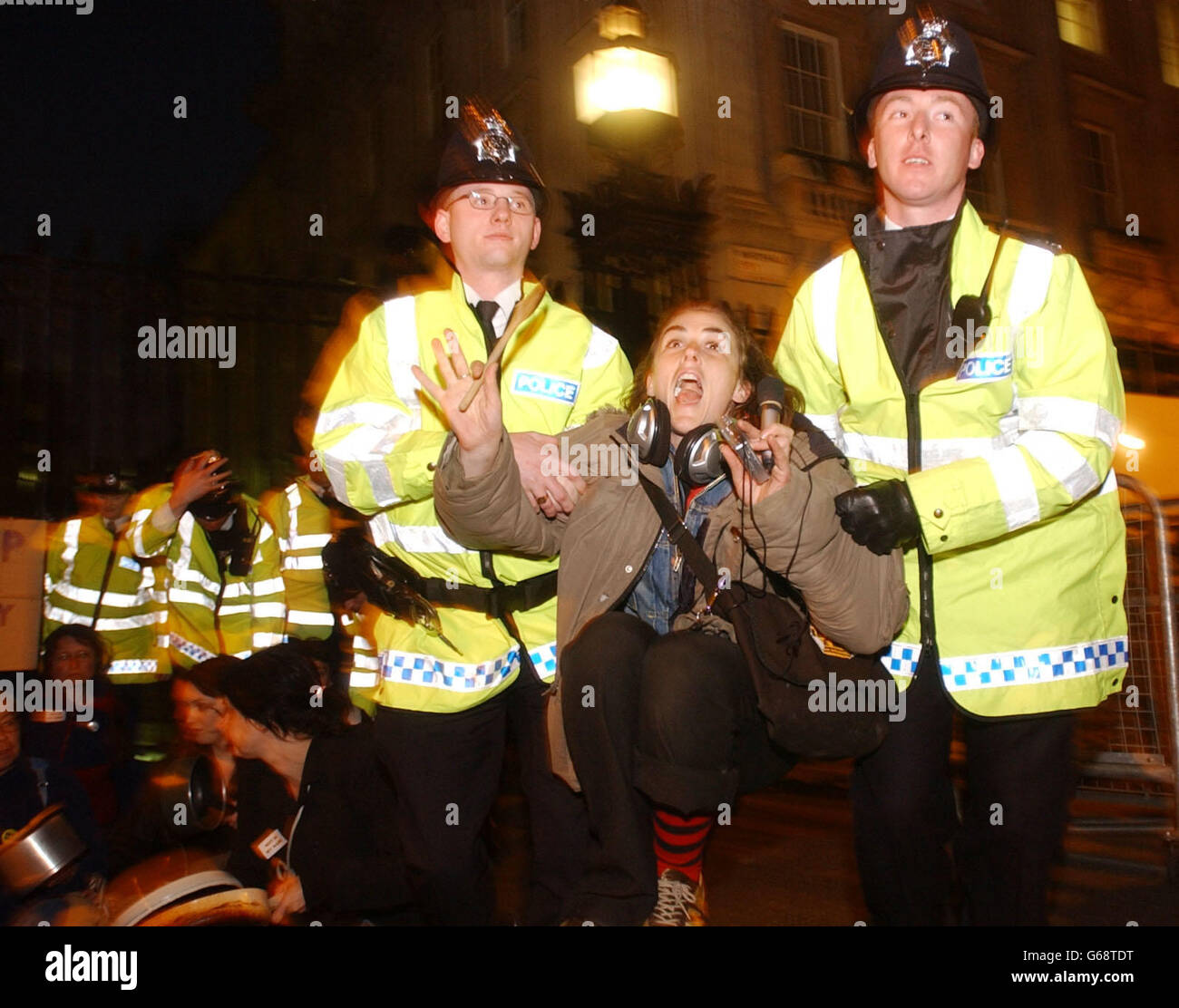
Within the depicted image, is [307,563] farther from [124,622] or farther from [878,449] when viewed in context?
[878,449]

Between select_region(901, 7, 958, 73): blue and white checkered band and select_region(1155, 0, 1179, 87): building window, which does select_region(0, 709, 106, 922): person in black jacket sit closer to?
select_region(901, 7, 958, 73): blue and white checkered band

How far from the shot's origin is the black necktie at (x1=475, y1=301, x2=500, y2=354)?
2644 millimetres

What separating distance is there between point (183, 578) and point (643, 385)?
120 inches

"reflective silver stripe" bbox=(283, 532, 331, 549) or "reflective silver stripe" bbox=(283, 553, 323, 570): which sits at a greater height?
"reflective silver stripe" bbox=(283, 532, 331, 549)

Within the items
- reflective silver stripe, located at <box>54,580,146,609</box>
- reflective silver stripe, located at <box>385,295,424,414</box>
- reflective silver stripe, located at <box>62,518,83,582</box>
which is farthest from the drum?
reflective silver stripe, located at <box>62,518,83,582</box>

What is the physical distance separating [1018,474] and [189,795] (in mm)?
2836

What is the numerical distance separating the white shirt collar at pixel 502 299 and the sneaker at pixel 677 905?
1412mm

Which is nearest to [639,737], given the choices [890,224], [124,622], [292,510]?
[890,224]

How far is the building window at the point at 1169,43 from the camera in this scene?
444 inches

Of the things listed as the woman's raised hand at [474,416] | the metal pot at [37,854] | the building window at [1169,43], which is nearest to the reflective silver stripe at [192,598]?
the metal pot at [37,854]

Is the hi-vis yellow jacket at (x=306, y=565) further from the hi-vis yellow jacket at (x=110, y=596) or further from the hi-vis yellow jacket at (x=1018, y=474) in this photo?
the hi-vis yellow jacket at (x=1018, y=474)

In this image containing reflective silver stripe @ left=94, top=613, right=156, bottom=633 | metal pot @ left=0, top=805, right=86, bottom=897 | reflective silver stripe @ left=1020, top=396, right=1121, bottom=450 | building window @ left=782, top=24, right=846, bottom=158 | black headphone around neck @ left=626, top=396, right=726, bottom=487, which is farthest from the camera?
building window @ left=782, top=24, right=846, bottom=158

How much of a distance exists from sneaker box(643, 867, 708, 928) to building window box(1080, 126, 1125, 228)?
12.1m

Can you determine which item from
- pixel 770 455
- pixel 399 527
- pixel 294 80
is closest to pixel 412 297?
pixel 399 527
